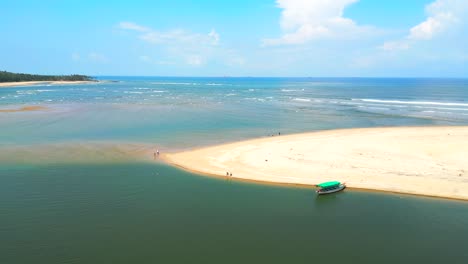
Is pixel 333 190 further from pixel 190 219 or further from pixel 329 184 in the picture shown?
pixel 190 219

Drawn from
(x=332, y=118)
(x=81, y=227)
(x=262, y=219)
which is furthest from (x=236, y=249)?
(x=332, y=118)

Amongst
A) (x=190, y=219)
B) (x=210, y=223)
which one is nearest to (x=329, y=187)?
(x=210, y=223)

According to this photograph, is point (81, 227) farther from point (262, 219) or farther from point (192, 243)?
point (262, 219)

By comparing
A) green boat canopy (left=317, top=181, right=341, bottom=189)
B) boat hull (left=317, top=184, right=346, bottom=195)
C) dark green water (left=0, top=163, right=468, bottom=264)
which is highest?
green boat canopy (left=317, top=181, right=341, bottom=189)

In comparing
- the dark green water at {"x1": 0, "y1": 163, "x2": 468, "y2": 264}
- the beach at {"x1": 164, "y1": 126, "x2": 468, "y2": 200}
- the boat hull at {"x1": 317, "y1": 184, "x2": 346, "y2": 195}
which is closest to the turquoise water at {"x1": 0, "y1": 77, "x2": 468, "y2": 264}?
the dark green water at {"x1": 0, "y1": 163, "x2": 468, "y2": 264}

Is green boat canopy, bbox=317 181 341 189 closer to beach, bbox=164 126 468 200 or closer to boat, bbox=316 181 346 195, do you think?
boat, bbox=316 181 346 195

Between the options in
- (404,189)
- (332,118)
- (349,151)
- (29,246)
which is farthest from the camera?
(332,118)
